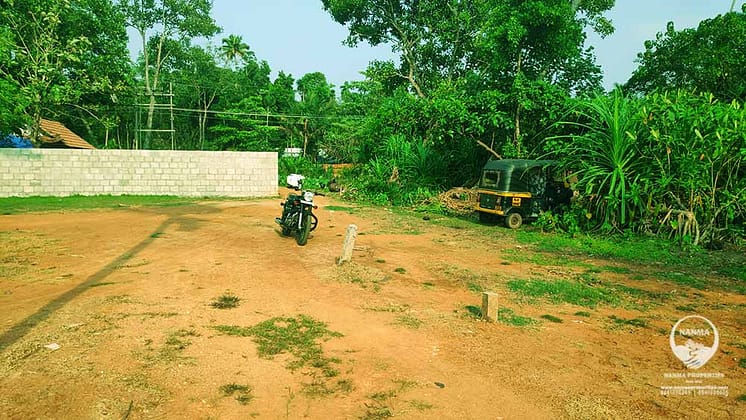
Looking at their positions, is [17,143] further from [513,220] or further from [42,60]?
[513,220]

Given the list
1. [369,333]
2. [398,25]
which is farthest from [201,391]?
[398,25]

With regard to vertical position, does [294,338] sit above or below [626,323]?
below

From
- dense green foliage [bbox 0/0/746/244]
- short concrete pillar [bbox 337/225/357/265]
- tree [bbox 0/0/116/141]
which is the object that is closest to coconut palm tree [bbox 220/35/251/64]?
dense green foliage [bbox 0/0/746/244]

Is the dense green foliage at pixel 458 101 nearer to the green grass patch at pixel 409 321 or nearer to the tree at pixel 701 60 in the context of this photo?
the tree at pixel 701 60

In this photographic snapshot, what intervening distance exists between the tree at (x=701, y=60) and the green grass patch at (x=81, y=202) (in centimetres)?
1567

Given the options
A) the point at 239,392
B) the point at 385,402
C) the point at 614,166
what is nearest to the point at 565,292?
the point at 385,402

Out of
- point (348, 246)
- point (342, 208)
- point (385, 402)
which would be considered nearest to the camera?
point (385, 402)

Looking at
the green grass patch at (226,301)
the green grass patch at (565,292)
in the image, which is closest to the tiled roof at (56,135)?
the green grass patch at (226,301)

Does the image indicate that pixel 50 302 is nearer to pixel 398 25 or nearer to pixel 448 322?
pixel 448 322

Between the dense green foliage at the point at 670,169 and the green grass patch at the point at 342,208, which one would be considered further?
the green grass patch at the point at 342,208

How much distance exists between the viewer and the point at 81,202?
14.8 metres

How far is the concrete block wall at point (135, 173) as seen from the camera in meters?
16.2

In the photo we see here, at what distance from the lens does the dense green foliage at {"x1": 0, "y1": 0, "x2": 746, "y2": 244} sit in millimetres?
10125

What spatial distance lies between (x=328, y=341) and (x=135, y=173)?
15.5 meters
